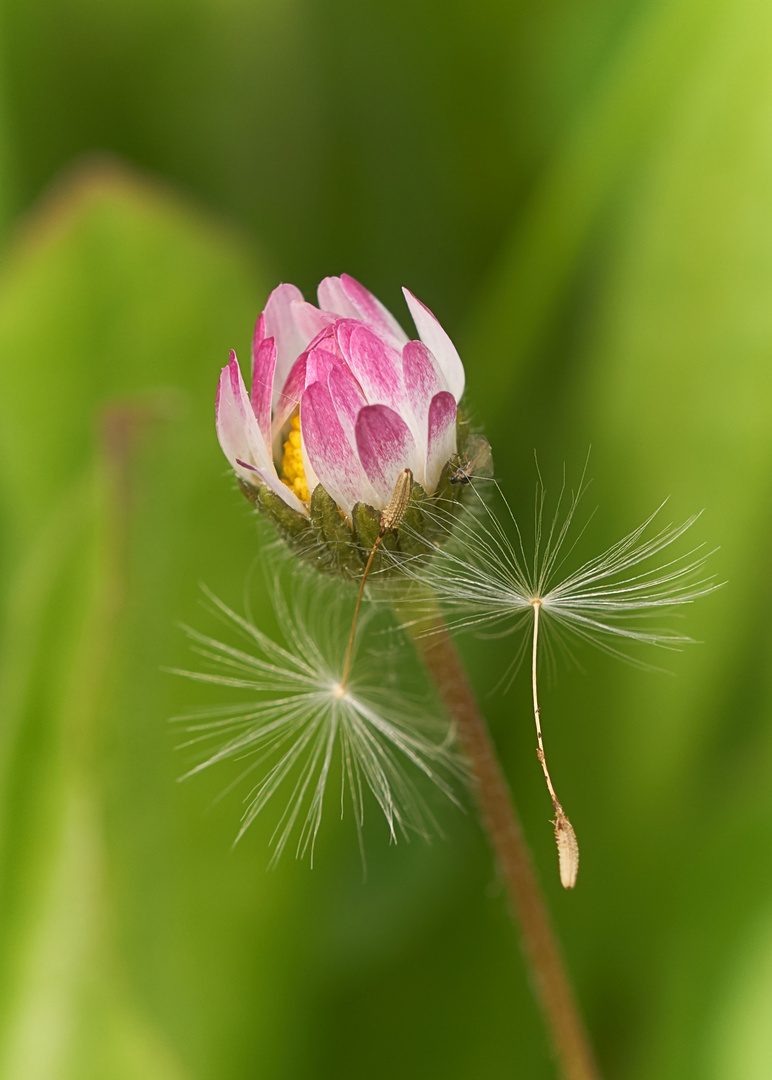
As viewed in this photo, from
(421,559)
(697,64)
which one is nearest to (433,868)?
(421,559)

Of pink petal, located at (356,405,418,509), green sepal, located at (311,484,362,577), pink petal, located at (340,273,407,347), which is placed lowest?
green sepal, located at (311,484,362,577)

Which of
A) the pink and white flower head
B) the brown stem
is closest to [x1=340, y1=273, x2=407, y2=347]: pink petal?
the pink and white flower head

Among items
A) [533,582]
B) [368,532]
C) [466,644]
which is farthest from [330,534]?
[466,644]

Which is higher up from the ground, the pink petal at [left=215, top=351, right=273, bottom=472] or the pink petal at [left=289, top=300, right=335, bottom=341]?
the pink petal at [left=289, top=300, right=335, bottom=341]

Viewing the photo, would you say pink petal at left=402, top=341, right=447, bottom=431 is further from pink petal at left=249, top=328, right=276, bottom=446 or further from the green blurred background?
the green blurred background

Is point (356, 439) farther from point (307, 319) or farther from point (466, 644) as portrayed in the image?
point (466, 644)

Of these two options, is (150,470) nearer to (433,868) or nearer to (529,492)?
(529,492)

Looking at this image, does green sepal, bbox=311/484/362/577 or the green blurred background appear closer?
green sepal, bbox=311/484/362/577
